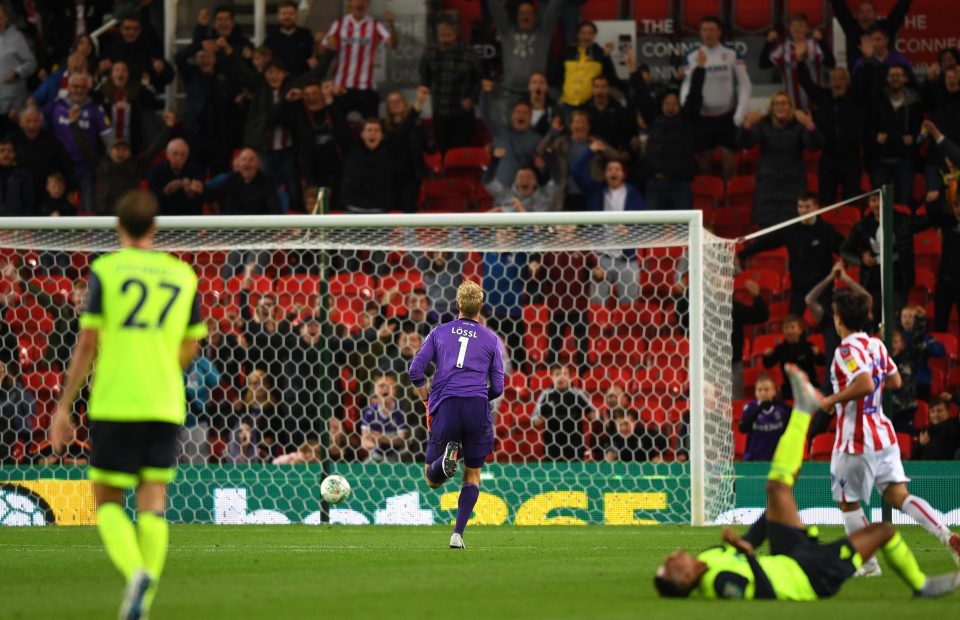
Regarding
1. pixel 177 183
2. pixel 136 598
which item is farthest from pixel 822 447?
pixel 136 598

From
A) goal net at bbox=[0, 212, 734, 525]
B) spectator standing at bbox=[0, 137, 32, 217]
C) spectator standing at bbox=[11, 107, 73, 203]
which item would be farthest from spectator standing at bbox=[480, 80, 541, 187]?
spectator standing at bbox=[0, 137, 32, 217]

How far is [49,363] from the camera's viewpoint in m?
14.5

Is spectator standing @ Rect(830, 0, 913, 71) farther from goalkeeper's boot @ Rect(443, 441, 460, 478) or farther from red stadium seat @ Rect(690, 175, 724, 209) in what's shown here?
goalkeeper's boot @ Rect(443, 441, 460, 478)

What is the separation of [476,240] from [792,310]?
12.7ft

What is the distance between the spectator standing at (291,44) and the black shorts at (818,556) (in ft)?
40.9

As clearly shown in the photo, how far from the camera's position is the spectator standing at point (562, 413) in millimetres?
14406

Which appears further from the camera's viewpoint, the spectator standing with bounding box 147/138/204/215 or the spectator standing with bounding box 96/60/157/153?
the spectator standing with bounding box 96/60/157/153

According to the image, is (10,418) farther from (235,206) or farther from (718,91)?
(718,91)

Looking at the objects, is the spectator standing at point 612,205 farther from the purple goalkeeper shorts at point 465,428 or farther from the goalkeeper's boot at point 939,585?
the goalkeeper's boot at point 939,585

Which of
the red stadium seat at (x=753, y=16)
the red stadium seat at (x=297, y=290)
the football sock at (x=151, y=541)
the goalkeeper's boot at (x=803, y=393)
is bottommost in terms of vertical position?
the football sock at (x=151, y=541)

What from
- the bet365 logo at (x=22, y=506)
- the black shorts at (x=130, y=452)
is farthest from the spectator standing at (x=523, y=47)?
the black shorts at (x=130, y=452)

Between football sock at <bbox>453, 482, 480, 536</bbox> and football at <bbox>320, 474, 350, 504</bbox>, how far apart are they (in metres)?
2.19

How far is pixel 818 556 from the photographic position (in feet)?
23.0

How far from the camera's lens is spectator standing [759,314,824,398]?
1496 centimetres
